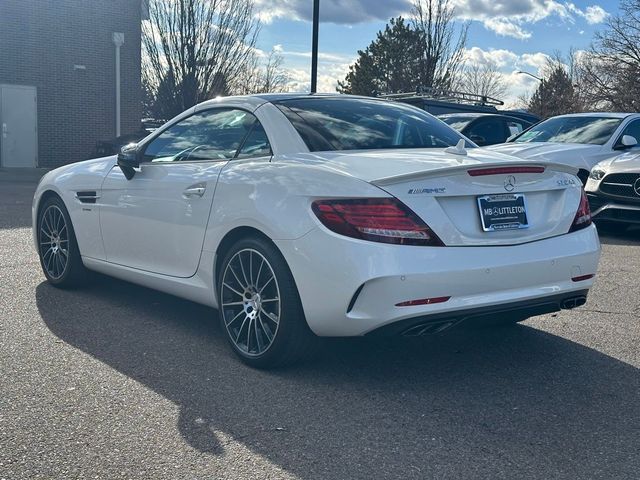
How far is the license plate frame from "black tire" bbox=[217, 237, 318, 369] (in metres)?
1.03

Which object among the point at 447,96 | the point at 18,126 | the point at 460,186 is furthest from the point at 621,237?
the point at 18,126

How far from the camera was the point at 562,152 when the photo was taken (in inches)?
424

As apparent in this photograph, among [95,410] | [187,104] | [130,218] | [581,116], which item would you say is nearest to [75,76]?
[187,104]

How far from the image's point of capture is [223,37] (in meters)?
23.5

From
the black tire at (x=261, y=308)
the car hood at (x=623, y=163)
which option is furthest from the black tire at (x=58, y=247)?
the car hood at (x=623, y=163)

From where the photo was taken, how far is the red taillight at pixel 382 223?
3707 millimetres

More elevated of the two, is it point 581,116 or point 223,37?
point 223,37

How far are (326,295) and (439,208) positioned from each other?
0.69m

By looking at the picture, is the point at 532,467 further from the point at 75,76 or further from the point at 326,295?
the point at 75,76

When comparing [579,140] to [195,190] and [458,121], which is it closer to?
[458,121]

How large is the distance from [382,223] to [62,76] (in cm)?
2251

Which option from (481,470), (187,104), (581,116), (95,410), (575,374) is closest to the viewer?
(481,470)

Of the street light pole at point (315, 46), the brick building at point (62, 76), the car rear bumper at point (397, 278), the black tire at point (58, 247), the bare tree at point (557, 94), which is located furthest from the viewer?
the bare tree at point (557, 94)

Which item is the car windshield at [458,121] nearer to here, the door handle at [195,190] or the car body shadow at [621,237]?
the car body shadow at [621,237]
